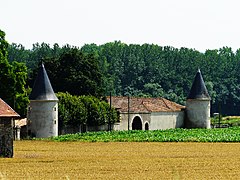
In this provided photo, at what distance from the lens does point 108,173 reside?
26.0 meters

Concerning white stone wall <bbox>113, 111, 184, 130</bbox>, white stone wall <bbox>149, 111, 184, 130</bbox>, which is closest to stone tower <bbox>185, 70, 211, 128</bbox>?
white stone wall <bbox>149, 111, 184, 130</bbox>

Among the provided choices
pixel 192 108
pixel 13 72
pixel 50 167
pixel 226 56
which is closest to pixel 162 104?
pixel 192 108

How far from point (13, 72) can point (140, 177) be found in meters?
35.1

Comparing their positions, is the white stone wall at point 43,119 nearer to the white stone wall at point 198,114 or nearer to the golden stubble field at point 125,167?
the white stone wall at point 198,114

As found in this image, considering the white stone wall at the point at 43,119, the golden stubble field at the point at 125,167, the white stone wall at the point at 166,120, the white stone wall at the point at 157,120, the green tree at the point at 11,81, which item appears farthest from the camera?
the white stone wall at the point at 166,120

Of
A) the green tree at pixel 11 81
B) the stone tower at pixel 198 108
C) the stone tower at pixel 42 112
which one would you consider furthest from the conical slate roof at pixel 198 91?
the green tree at pixel 11 81

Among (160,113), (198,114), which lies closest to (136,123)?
(160,113)

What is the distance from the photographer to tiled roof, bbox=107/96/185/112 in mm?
80688

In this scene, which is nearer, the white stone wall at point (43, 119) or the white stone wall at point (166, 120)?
the white stone wall at point (43, 119)

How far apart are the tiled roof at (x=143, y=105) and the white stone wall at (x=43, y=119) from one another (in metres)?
15.7

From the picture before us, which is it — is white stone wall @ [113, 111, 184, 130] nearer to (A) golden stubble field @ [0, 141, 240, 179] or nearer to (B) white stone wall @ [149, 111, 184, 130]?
(B) white stone wall @ [149, 111, 184, 130]

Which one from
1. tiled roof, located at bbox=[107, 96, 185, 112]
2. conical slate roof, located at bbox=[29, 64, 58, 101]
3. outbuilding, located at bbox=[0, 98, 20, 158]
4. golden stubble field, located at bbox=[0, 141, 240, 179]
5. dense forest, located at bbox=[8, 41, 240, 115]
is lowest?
golden stubble field, located at bbox=[0, 141, 240, 179]

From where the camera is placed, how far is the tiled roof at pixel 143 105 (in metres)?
80.7

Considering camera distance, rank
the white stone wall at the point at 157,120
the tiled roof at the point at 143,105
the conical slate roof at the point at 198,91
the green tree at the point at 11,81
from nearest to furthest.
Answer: the green tree at the point at 11,81
the white stone wall at the point at 157,120
the tiled roof at the point at 143,105
the conical slate roof at the point at 198,91
